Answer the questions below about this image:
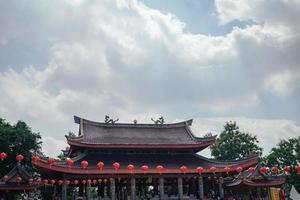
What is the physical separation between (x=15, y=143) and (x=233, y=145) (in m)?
37.9

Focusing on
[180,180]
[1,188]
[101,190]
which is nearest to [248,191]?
[180,180]

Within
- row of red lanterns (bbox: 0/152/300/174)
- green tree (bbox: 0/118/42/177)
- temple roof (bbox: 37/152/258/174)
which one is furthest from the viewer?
green tree (bbox: 0/118/42/177)

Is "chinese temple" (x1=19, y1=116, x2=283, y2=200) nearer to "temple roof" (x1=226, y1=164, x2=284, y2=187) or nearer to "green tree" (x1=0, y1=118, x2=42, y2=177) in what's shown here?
"temple roof" (x1=226, y1=164, x2=284, y2=187)

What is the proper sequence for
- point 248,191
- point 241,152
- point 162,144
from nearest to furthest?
point 162,144, point 248,191, point 241,152

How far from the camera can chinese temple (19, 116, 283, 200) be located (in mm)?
28453

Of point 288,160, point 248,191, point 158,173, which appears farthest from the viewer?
point 288,160

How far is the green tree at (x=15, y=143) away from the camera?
45.7 meters

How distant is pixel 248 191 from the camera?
34656 millimetres

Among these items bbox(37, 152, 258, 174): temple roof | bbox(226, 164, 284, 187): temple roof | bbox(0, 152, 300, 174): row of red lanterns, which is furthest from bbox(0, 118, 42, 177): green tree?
bbox(226, 164, 284, 187): temple roof

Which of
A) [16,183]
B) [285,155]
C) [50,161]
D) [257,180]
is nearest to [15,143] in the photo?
[16,183]

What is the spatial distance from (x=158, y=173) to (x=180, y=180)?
247 cm

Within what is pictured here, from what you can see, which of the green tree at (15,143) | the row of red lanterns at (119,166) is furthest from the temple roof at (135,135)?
the green tree at (15,143)

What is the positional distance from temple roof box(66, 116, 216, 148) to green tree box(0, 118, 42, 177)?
46.9 ft

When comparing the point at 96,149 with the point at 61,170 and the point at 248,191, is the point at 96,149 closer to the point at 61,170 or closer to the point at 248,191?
the point at 61,170
